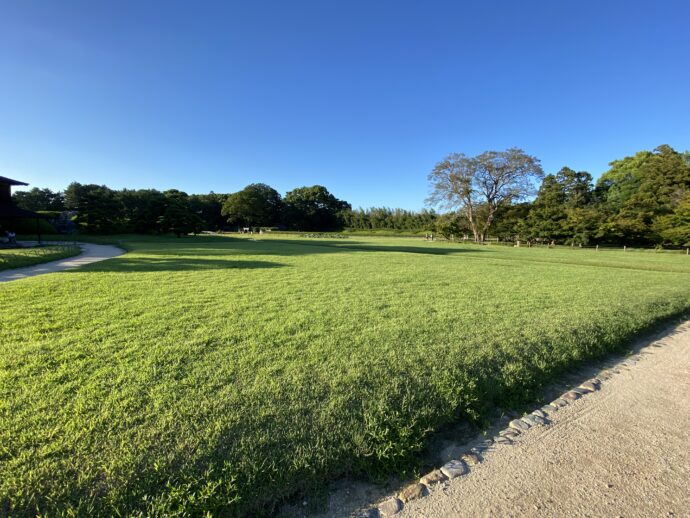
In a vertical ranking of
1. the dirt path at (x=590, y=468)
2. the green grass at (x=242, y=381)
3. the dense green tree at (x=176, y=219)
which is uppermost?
the dense green tree at (x=176, y=219)

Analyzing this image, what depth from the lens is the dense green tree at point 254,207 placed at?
179ft

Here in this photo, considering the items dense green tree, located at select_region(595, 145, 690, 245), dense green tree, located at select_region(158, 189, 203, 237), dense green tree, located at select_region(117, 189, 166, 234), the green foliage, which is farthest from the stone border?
the green foliage

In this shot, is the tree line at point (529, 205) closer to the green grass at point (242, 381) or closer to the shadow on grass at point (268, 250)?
the shadow on grass at point (268, 250)

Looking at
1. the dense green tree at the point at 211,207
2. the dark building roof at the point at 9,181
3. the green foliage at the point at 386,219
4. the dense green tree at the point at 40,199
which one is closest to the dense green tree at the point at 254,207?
the dense green tree at the point at 211,207

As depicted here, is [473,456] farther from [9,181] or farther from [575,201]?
[575,201]

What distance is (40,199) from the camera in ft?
139

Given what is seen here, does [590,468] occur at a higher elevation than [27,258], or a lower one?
lower

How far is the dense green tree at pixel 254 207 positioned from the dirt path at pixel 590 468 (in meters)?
56.5

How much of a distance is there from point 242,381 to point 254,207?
184ft

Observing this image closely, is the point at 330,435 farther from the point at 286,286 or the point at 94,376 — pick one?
the point at 286,286

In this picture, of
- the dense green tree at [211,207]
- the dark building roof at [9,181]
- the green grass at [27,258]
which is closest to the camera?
the green grass at [27,258]

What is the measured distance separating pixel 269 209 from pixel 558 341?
5897 cm

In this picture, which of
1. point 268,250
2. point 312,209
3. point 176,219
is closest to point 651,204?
point 268,250

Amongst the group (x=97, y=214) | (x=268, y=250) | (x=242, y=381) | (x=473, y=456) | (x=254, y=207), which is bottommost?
(x=473, y=456)
